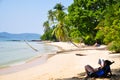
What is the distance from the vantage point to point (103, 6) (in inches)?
1725

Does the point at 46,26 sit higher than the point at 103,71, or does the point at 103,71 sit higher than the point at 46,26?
the point at 46,26

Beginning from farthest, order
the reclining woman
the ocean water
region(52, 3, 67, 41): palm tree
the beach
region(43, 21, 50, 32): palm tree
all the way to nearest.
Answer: region(43, 21, 50, 32): palm tree
region(52, 3, 67, 41): palm tree
the ocean water
the beach
the reclining woman

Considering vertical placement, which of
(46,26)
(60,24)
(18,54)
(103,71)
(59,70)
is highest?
(46,26)

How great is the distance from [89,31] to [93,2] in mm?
5691

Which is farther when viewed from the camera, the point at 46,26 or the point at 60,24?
the point at 46,26

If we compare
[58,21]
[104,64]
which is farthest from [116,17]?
[58,21]

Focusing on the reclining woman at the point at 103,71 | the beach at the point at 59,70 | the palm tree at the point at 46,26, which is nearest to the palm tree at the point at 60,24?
the beach at the point at 59,70

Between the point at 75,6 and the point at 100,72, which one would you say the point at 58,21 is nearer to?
the point at 75,6

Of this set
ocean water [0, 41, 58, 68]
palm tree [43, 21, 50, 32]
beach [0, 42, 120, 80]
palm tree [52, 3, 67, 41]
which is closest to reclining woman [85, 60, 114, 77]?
beach [0, 42, 120, 80]

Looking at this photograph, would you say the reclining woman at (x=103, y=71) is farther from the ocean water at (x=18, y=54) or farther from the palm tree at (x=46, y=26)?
the palm tree at (x=46, y=26)

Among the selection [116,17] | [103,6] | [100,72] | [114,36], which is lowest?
[100,72]

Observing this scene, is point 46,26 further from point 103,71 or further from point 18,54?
point 103,71

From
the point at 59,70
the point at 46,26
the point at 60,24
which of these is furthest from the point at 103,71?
the point at 46,26

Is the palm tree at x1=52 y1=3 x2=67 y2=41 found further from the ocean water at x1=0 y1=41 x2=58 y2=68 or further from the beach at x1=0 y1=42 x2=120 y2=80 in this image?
the beach at x1=0 y1=42 x2=120 y2=80
